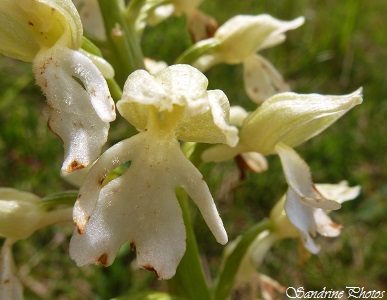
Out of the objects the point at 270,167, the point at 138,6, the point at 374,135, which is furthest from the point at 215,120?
the point at 374,135

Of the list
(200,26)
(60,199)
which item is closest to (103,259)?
(60,199)

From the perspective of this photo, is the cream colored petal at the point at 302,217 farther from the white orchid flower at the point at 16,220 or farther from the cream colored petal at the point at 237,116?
the white orchid flower at the point at 16,220

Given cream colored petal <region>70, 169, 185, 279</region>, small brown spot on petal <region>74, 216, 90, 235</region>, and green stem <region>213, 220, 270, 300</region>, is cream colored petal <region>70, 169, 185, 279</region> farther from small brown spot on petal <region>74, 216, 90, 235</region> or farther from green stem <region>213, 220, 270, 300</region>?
green stem <region>213, 220, 270, 300</region>

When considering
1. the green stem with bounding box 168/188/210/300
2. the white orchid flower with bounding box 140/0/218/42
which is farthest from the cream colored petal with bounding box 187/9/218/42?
the green stem with bounding box 168/188/210/300

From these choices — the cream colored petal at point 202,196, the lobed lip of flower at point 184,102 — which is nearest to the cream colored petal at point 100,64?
the lobed lip of flower at point 184,102

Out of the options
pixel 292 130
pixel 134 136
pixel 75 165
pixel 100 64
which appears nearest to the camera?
pixel 75 165

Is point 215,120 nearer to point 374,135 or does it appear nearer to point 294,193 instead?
point 294,193

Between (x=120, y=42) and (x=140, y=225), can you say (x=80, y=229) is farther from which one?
(x=120, y=42)
